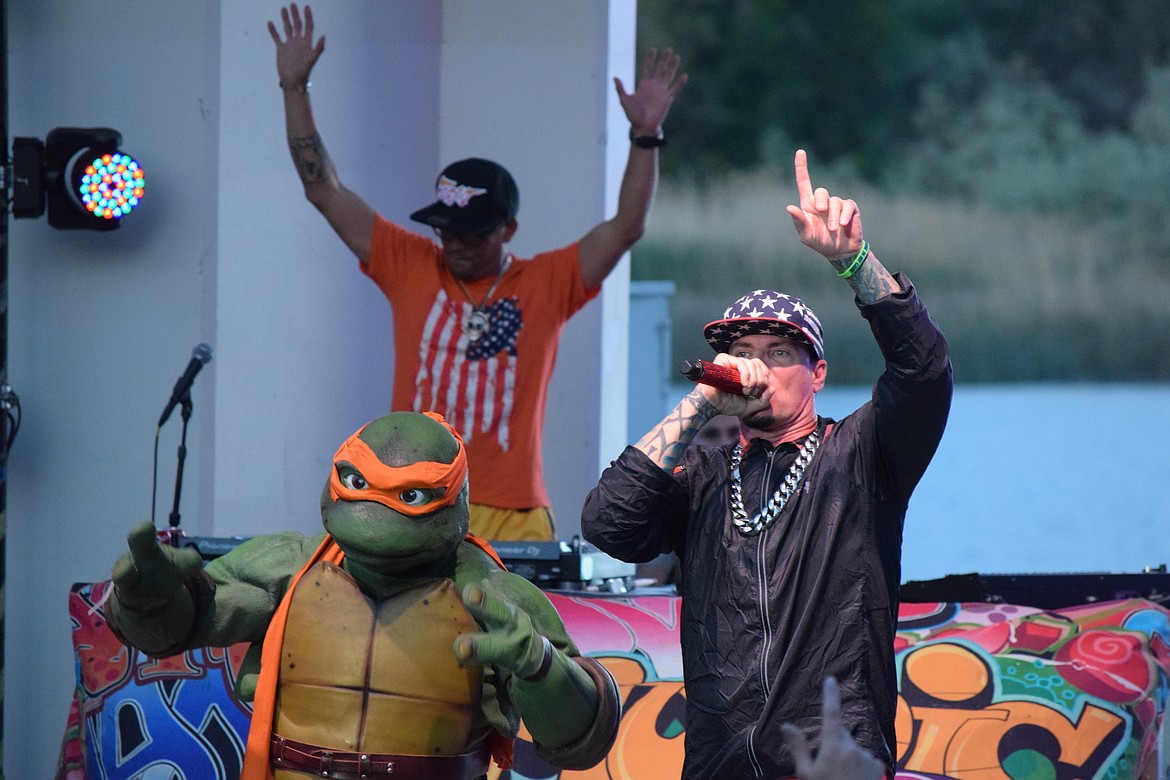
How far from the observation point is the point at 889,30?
8.52 m

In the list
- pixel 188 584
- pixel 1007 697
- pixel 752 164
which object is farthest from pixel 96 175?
pixel 752 164

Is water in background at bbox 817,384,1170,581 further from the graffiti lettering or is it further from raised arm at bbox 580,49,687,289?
the graffiti lettering

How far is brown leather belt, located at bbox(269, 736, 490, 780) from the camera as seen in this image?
8.75 ft

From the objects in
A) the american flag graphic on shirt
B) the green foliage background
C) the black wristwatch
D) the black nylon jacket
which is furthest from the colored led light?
the green foliage background

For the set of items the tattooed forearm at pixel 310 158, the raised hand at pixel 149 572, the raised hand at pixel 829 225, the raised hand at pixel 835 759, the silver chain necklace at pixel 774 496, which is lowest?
the raised hand at pixel 835 759

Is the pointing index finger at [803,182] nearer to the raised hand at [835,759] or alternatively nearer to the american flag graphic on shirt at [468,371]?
the raised hand at [835,759]

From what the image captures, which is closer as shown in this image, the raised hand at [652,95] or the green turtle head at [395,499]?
the green turtle head at [395,499]

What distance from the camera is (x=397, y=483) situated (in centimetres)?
266

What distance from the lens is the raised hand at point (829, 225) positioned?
2695mm

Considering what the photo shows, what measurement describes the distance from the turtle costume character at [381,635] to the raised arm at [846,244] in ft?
2.40

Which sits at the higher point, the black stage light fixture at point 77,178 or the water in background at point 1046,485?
the black stage light fixture at point 77,178

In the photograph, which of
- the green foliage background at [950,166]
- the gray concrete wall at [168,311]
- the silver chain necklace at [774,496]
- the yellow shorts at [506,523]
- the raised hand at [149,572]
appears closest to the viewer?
the raised hand at [149,572]

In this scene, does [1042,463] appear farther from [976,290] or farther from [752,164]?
[752,164]

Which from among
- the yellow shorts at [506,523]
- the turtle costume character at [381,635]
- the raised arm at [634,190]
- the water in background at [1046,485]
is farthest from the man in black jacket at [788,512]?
the water in background at [1046,485]
